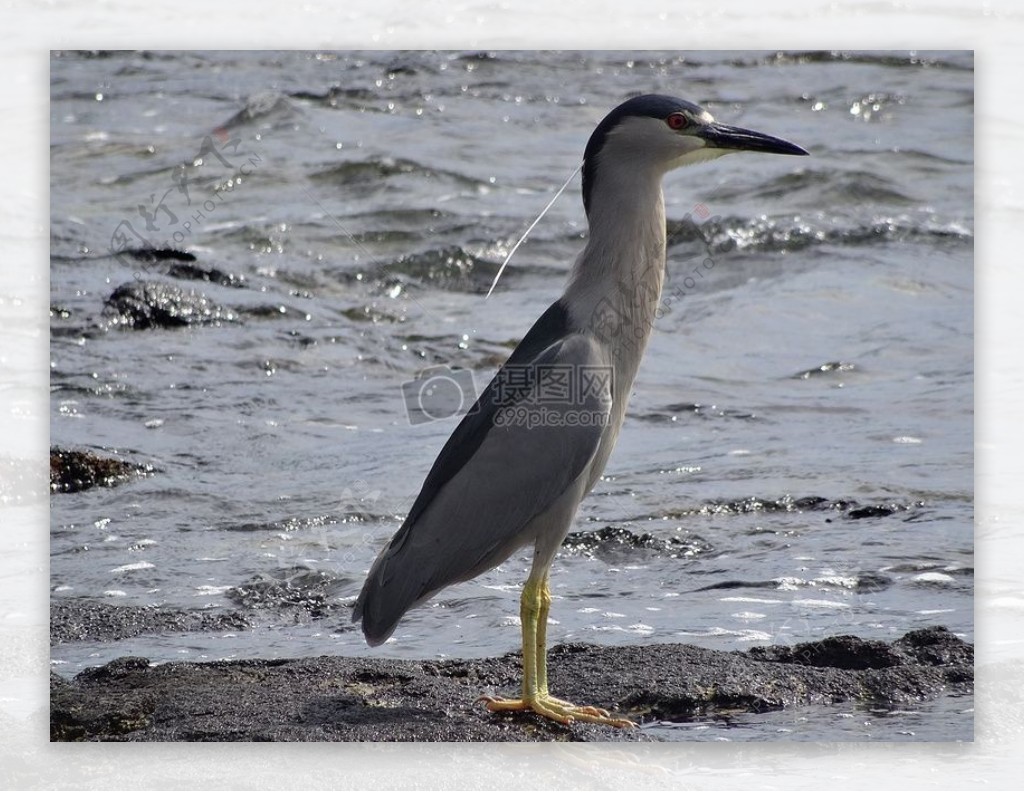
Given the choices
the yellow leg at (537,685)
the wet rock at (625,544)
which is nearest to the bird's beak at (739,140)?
the yellow leg at (537,685)

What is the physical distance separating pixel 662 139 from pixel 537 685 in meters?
1.40

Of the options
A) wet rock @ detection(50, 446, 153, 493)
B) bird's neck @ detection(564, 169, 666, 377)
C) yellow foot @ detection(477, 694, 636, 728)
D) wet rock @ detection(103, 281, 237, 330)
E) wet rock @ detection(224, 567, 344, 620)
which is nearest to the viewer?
yellow foot @ detection(477, 694, 636, 728)

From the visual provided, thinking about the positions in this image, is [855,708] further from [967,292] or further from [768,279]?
[768,279]

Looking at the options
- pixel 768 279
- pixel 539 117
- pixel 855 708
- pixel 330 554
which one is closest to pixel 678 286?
pixel 768 279

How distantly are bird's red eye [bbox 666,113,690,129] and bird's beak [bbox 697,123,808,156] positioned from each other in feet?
0.14

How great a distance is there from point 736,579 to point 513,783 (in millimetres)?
1192

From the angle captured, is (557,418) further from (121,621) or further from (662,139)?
(121,621)

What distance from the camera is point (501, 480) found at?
388cm

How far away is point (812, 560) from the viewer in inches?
191

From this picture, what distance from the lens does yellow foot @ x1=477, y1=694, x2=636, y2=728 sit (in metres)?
3.82

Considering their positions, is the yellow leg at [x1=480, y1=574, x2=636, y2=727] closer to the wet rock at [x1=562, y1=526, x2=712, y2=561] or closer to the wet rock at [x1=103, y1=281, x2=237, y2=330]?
the wet rock at [x1=562, y1=526, x2=712, y2=561]

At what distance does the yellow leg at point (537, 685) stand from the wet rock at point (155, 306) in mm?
2562

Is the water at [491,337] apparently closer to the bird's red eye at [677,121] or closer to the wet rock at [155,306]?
the wet rock at [155,306]

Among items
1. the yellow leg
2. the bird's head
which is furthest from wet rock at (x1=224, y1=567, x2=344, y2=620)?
the bird's head
